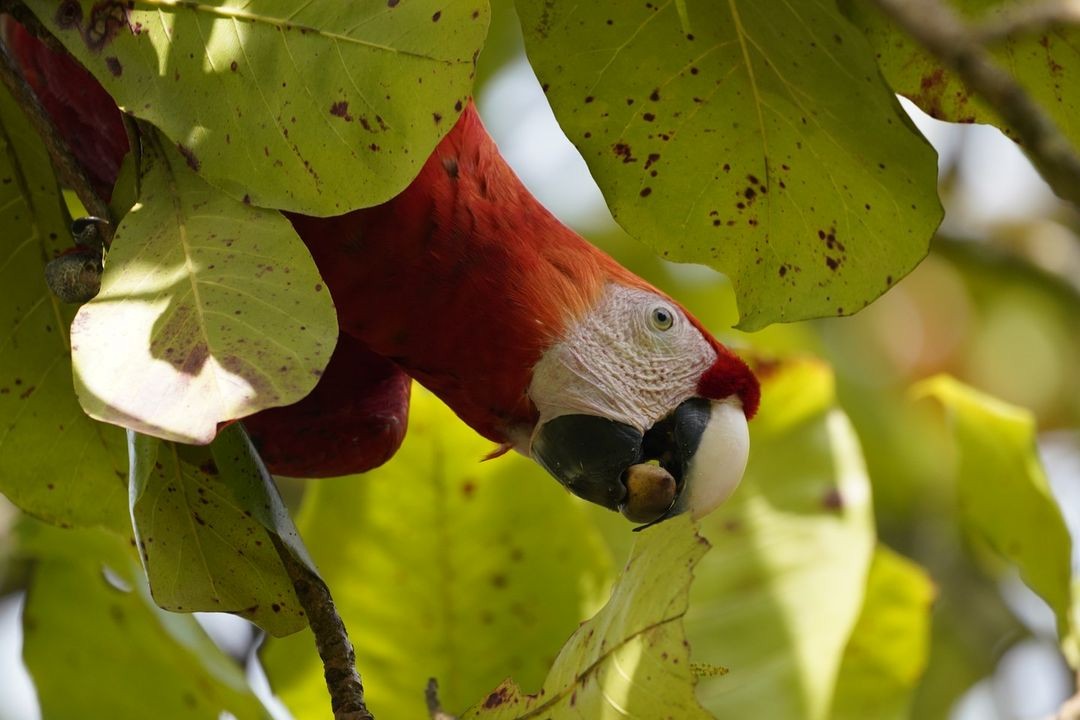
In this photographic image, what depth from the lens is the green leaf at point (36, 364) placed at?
1.17 m

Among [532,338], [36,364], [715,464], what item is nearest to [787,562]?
[715,464]

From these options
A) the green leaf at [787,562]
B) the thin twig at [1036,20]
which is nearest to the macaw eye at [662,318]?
the green leaf at [787,562]

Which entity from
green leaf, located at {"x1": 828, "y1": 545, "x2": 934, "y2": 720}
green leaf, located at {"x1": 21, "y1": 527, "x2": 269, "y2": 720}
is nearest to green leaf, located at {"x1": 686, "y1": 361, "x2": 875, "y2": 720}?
green leaf, located at {"x1": 828, "y1": 545, "x2": 934, "y2": 720}

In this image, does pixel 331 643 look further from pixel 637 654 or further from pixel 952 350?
pixel 952 350

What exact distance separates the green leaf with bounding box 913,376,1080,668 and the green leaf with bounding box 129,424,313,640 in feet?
3.25

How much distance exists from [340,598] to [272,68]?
2.87ft

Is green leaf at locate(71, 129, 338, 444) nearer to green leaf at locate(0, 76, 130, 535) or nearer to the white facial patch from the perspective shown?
green leaf at locate(0, 76, 130, 535)

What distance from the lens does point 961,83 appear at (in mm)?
1107

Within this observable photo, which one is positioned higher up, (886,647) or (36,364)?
(36,364)

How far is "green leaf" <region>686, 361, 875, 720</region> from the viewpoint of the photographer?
174 centimetres

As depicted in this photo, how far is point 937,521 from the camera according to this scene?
3236 millimetres

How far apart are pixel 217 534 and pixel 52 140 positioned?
1.13ft

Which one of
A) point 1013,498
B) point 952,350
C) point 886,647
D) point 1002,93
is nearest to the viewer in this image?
point 1002,93

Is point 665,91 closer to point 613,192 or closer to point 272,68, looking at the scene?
point 613,192
